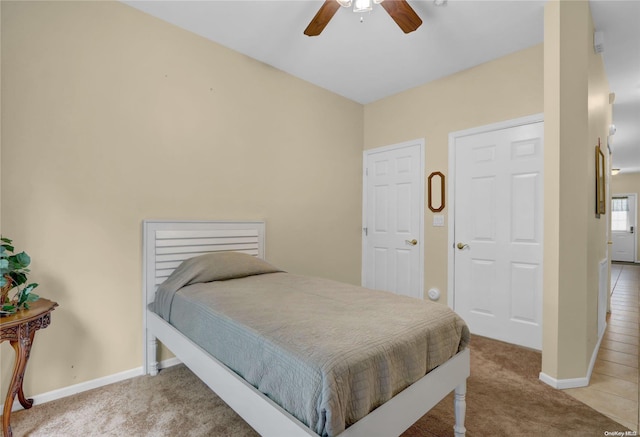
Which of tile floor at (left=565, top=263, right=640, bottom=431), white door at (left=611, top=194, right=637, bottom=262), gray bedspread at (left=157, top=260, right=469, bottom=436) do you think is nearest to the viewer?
gray bedspread at (left=157, top=260, right=469, bottom=436)

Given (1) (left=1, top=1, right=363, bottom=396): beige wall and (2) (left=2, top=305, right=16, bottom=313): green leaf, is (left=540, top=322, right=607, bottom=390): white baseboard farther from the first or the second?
(2) (left=2, top=305, right=16, bottom=313): green leaf

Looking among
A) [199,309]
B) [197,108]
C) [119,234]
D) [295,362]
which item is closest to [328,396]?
[295,362]

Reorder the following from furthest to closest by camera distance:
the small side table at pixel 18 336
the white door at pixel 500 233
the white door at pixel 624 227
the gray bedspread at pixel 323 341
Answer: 1. the white door at pixel 624 227
2. the white door at pixel 500 233
3. the small side table at pixel 18 336
4. the gray bedspread at pixel 323 341

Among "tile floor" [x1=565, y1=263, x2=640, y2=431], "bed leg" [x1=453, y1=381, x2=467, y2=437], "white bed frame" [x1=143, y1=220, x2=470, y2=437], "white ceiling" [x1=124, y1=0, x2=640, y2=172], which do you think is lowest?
"tile floor" [x1=565, y1=263, x2=640, y2=431]

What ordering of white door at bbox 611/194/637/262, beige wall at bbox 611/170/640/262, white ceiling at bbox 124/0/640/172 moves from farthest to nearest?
white door at bbox 611/194/637/262
beige wall at bbox 611/170/640/262
white ceiling at bbox 124/0/640/172

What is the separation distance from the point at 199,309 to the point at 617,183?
11.4 metres

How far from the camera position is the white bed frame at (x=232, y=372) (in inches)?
44.2

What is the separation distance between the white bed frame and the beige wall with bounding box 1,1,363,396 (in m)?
0.10

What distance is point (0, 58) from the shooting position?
175 cm

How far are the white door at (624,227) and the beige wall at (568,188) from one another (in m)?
8.75

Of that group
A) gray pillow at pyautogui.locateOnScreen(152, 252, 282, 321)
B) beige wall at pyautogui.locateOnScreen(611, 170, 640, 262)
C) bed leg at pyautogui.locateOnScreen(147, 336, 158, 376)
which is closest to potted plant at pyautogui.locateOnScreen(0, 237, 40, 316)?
gray pillow at pyautogui.locateOnScreen(152, 252, 282, 321)

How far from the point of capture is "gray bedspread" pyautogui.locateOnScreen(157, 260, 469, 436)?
1032mm

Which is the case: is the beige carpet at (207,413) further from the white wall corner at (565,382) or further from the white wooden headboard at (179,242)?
the white wooden headboard at (179,242)

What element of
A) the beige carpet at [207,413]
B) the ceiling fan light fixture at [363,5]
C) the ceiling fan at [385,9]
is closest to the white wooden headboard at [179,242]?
the beige carpet at [207,413]
